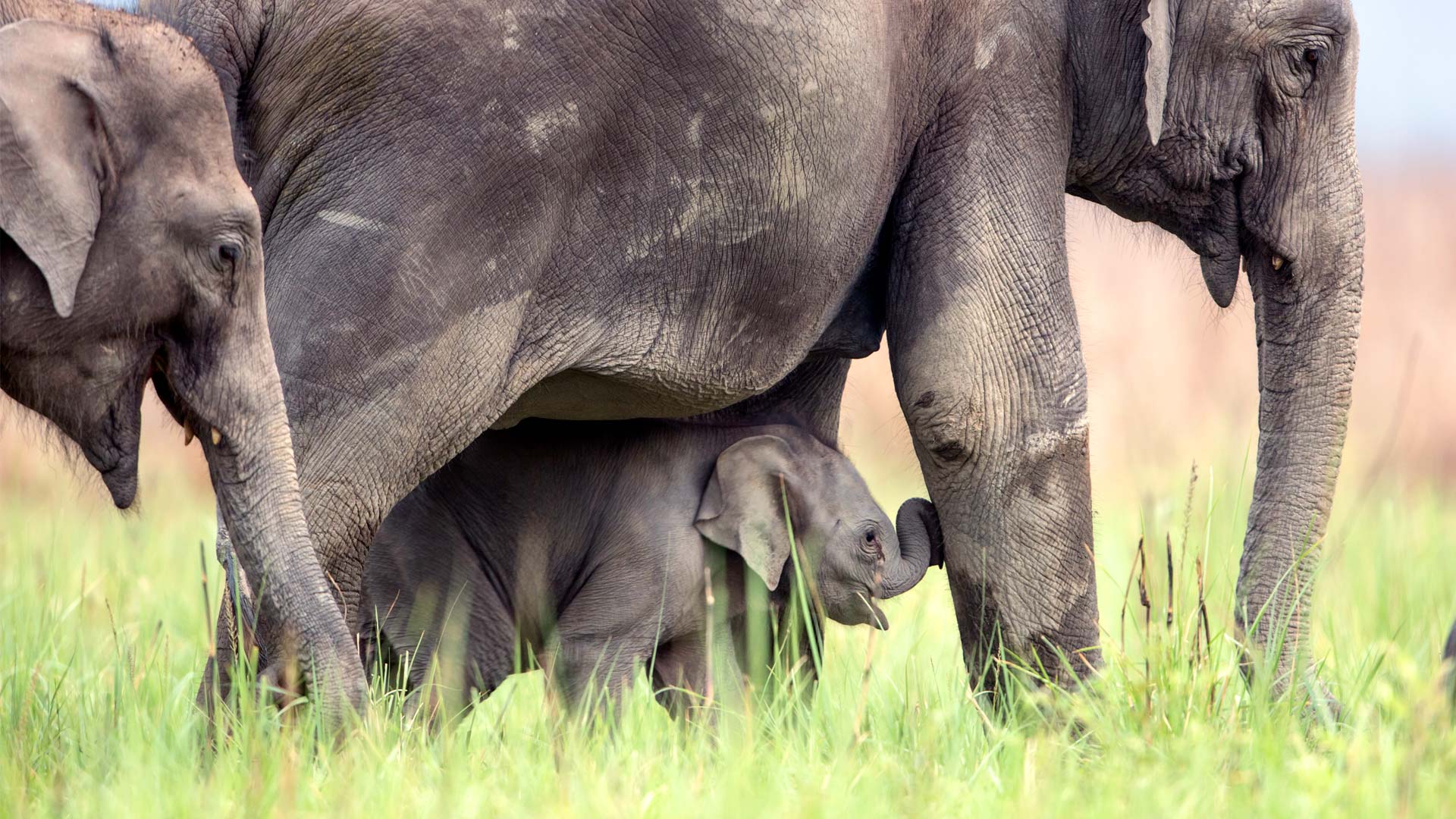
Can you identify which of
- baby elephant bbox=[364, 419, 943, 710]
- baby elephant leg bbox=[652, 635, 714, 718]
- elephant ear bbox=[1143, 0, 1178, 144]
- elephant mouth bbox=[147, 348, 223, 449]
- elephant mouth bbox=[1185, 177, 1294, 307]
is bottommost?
baby elephant leg bbox=[652, 635, 714, 718]

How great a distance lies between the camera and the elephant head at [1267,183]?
3.59 meters

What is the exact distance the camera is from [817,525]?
420 cm

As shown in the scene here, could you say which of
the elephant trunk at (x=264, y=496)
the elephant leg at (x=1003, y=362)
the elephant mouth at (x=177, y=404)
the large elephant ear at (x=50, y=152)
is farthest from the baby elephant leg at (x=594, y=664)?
the large elephant ear at (x=50, y=152)

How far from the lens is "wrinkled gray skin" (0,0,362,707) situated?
2432 millimetres

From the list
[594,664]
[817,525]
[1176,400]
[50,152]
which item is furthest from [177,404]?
[1176,400]

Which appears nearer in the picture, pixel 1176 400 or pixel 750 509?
pixel 750 509

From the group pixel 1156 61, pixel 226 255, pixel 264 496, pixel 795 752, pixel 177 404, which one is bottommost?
pixel 795 752

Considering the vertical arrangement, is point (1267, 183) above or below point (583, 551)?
above

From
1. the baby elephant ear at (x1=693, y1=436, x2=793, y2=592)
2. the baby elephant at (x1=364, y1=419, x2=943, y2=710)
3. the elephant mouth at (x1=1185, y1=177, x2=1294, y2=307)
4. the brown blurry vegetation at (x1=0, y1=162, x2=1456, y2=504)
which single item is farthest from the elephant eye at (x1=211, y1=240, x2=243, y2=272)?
the brown blurry vegetation at (x1=0, y1=162, x2=1456, y2=504)

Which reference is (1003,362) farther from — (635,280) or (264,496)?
(264,496)

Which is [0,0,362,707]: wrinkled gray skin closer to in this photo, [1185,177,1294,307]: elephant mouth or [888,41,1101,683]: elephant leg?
[888,41,1101,683]: elephant leg

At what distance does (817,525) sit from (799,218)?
111 cm

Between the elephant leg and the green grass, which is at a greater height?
the elephant leg

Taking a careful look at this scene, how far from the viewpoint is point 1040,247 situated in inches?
138
